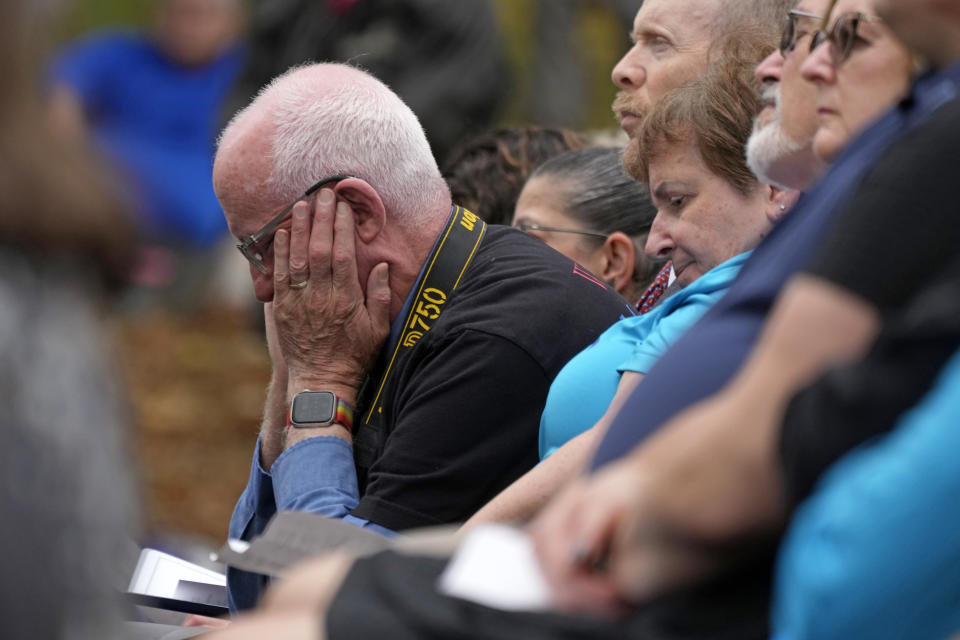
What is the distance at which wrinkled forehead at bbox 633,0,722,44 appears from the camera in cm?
345

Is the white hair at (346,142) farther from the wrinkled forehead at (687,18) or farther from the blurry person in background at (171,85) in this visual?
the blurry person in background at (171,85)

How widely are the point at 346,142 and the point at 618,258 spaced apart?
1.06 metres

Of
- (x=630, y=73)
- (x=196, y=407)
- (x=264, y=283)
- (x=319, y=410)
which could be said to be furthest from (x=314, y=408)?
(x=196, y=407)

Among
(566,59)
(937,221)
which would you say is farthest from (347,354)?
(566,59)

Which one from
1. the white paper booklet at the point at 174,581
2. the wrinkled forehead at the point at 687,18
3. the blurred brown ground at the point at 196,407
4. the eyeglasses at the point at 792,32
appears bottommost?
the blurred brown ground at the point at 196,407

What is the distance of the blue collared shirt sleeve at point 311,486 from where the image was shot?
280 cm

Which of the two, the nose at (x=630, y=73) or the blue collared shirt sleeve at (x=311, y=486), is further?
the nose at (x=630, y=73)

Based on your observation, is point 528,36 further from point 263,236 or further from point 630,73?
point 263,236

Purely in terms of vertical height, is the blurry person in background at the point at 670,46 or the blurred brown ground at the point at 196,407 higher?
the blurry person in background at the point at 670,46

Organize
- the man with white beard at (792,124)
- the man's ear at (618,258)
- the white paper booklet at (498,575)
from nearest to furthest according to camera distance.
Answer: the white paper booklet at (498,575), the man with white beard at (792,124), the man's ear at (618,258)

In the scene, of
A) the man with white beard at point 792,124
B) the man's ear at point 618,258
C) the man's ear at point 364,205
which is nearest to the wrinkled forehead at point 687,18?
the man's ear at point 618,258

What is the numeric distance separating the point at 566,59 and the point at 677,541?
643cm

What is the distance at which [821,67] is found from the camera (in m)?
2.05

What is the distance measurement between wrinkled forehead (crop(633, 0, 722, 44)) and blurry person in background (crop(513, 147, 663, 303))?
1.56 feet
